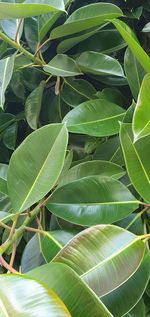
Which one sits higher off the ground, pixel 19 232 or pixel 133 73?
pixel 133 73

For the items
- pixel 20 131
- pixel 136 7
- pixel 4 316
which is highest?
pixel 136 7

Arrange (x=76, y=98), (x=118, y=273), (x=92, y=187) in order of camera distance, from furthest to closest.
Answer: (x=76, y=98), (x=92, y=187), (x=118, y=273)

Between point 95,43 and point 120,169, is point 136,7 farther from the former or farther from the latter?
point 120,169

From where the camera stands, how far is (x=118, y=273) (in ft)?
1.57

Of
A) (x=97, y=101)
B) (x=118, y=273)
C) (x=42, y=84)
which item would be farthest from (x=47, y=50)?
(x=118, y=273)

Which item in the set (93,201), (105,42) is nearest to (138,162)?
(93,201)

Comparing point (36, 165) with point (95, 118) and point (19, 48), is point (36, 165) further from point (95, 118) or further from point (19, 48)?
point (19, 48)

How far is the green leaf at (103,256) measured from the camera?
1.54 feet

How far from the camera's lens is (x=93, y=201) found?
2.01ft

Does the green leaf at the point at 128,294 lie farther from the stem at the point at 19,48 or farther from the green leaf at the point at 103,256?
the stem at the point at 19,48

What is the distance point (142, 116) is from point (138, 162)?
0.09m

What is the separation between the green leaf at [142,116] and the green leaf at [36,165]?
94mm

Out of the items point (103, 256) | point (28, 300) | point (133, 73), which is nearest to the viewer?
point (28, 300)

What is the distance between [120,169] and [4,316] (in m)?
0.36
